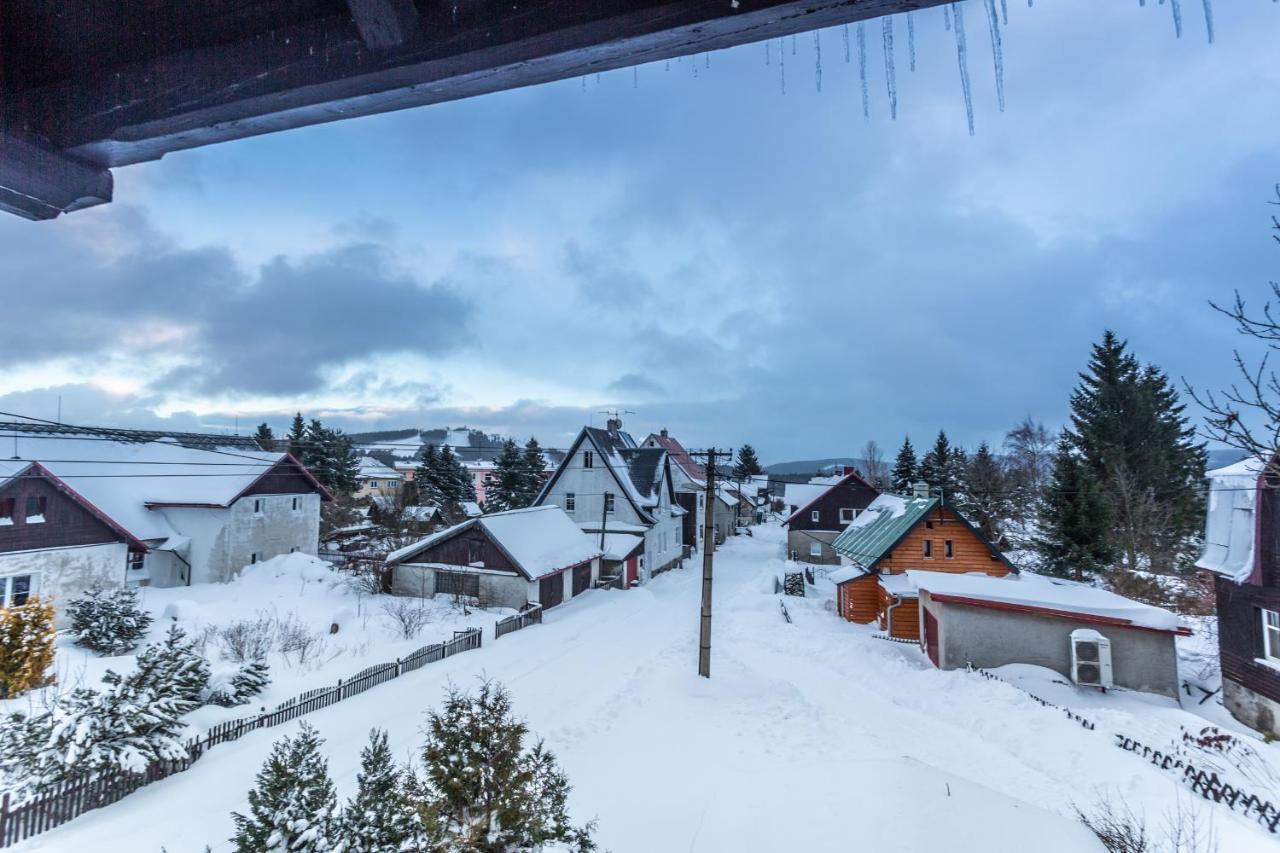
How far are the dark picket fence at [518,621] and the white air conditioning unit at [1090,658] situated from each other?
1728 centimetres

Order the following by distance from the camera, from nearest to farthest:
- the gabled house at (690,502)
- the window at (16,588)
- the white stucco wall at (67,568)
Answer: the window at (16,588) → the white stucco wall at (67,568) → the gabled house at (690,502)

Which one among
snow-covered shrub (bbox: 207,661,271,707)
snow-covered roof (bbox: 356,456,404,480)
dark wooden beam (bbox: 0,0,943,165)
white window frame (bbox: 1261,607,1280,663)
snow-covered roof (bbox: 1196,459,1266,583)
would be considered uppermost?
dark wooden beam (bbox: 0,0,943,165)

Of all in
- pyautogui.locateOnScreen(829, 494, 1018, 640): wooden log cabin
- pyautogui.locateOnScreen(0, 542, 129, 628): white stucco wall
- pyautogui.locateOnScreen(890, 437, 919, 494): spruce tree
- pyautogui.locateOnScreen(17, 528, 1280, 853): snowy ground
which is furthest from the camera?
pyautogui.locateOnScreen(890, 437, 919, 494): spruce tree

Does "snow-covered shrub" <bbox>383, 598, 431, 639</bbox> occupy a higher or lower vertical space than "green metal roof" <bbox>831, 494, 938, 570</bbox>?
lower

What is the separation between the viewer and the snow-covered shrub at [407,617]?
19.2 meters

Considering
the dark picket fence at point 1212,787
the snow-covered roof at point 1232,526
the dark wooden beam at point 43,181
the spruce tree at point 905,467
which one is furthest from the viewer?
the spruce tree at point 905,467

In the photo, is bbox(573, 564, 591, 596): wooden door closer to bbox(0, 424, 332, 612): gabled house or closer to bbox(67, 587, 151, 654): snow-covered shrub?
bbox(0, 424, 332, 612): gabled house

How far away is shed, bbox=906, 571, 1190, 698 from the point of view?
53.0 feet

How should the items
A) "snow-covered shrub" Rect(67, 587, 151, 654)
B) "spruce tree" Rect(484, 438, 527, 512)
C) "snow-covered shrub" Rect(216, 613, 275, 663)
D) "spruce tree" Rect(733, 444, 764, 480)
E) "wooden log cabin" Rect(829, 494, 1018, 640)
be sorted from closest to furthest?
"snow-covered shrub" Rect(216, 613, 275, 663) → "snow-covered shrub" Rect(67, 587, 151, 654) → "wooden log cabin" Rect(829, 494, 1018, 640) → "spruce tree" Rect(484, 438, 527, 512) → "spruce tree" Rect(733, 444, 764, 480)

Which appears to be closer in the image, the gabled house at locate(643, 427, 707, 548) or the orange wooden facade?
the orange wooden facade

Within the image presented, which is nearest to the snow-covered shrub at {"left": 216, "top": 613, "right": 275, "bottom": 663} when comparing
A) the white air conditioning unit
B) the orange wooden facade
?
the orange wooden facade

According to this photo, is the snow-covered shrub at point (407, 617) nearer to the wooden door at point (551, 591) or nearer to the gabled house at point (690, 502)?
the wooden door at point (551, 591)

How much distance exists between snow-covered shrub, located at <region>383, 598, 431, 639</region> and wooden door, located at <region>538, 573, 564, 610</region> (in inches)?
186

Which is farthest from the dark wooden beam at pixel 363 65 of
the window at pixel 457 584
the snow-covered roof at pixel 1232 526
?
the window at pixel 457 584
